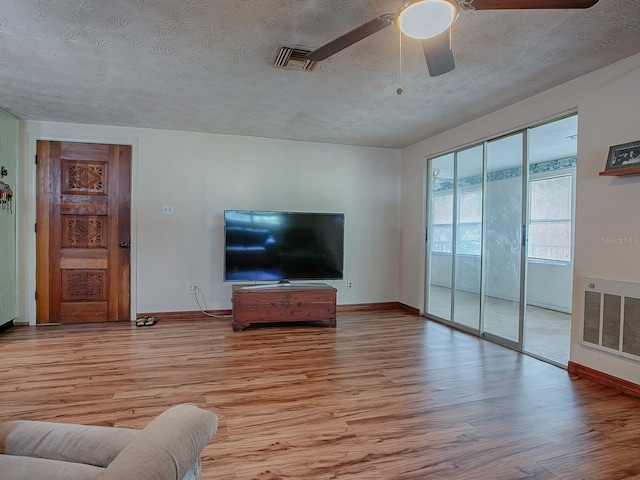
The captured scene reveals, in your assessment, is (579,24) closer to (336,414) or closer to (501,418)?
(501,418)

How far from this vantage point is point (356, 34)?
1729mm

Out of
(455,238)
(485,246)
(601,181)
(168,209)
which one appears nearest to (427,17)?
(601,181)

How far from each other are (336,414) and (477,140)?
3.32 meters

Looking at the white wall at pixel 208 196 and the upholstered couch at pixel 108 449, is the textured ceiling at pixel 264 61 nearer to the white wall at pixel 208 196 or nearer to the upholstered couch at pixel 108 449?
the white wall at pixel 208 196

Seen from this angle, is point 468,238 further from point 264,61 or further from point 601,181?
point 264,61

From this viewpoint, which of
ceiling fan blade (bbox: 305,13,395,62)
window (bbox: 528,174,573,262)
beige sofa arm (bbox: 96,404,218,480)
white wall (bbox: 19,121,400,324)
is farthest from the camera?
window (bbox: 528,174,573,262)

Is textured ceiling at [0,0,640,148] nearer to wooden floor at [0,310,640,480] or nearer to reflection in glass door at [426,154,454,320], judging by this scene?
reflection in glass door at [426,154,454,320]

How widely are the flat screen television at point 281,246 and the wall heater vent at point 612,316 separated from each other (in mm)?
2606

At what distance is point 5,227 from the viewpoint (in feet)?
12.6

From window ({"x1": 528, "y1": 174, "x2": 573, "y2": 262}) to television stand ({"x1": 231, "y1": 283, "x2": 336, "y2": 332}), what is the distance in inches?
128

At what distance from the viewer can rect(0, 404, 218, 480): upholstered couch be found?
2.53 feet

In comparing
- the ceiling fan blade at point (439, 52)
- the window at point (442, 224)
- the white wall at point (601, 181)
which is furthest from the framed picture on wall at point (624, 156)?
the window at point (442, 224)

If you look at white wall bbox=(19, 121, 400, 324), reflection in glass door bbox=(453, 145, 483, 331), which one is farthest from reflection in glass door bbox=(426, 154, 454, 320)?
white wall bbox=(19, 121, 400, 324)

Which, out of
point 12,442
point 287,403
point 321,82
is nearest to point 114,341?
point 287,403
